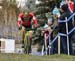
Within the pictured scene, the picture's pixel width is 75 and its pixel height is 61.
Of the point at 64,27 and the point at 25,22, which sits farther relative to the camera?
the point at 25,22

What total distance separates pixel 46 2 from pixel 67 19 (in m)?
5.14

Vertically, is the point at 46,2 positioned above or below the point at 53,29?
above

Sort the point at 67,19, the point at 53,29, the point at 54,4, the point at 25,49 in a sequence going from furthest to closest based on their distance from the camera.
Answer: the point at 54,4
the point at 25,49
the point at 53,29
the point at 67,19

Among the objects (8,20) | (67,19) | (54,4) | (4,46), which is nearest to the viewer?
(67,19)

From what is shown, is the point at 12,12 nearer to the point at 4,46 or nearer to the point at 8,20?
the point at 8,20

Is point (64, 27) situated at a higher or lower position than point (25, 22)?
lower

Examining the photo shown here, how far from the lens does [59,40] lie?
9266 millimetres

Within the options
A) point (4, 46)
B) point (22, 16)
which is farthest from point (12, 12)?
point (22, 16)

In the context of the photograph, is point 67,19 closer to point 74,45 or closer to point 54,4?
point 74,45

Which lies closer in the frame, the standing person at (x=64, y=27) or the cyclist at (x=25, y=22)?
the standing person at (x=64, y=27)

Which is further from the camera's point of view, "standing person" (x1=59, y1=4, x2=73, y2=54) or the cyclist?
the cyclist

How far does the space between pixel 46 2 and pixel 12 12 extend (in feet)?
17.5

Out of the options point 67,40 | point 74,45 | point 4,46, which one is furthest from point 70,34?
point 4,46

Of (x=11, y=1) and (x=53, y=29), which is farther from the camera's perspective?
(x=11, y=1)
